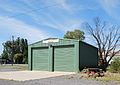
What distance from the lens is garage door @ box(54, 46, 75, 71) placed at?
3149 cm

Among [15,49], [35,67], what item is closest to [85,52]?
[35,67]

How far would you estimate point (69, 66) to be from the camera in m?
31.7

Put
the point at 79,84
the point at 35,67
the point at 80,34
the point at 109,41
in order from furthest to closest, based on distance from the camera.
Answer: the point at 80,34 → the point at 109,41 → the point at 35,67 → the point at 79,84

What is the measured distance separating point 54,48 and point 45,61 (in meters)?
2.23

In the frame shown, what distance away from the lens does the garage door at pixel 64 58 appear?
31487 mm

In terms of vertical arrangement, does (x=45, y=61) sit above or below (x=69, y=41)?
below

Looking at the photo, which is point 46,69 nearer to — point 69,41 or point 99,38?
point 69,41

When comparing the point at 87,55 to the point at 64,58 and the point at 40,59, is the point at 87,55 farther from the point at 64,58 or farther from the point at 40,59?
the point at 40,59

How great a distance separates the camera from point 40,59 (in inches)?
1389

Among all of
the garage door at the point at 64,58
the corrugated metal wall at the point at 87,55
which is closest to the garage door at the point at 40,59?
the garage door at the point at 64,58

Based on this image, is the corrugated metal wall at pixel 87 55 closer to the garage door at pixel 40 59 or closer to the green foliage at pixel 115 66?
the green foliage at pixel 115 66

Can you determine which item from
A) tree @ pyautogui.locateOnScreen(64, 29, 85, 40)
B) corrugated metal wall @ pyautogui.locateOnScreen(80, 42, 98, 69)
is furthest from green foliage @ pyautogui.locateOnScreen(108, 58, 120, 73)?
tree @ pyautogui.locateOnScreen(64, 29, 85, 40)

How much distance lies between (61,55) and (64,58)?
59cm

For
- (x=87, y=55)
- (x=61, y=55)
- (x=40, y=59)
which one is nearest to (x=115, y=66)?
(x=87, y=55)
